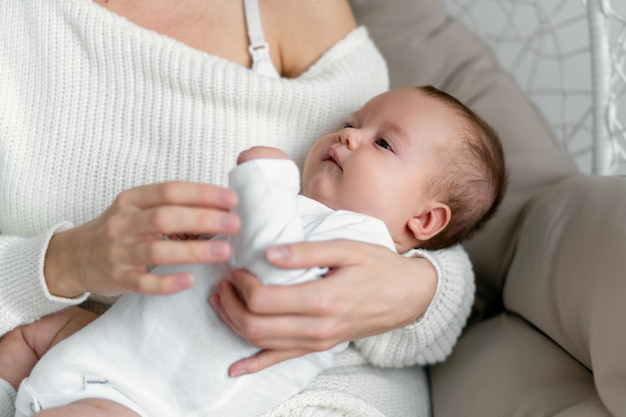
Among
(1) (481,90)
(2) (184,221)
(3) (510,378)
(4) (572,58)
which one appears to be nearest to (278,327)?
(2) (184,221)

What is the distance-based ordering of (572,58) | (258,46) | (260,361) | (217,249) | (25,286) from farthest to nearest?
(572,58) < (258,46) < (25,286) < (260,361) < (217,249)

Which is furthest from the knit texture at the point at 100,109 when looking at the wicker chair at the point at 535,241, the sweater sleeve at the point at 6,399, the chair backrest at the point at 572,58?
the chair backrest at the point at 572,58

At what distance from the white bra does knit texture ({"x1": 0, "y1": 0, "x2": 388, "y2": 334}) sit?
0.26 feet

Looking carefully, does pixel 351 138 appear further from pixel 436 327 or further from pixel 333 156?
pixel 436 327

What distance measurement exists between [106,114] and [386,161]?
1.54 feet

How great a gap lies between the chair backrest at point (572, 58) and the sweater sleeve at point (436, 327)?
0.40 meters

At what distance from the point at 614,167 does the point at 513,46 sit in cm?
78

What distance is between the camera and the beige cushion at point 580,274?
0.95 meters

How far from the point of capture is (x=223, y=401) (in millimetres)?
946

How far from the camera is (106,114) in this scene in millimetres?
1210

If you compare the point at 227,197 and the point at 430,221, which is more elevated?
the point at 227,197

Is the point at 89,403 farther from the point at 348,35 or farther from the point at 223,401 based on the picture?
the point at 348,35

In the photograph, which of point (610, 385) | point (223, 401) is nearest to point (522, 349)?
point (610, 385)

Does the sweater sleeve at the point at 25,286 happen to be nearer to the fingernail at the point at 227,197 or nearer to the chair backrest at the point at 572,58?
the fingernail at the point at 227,197
